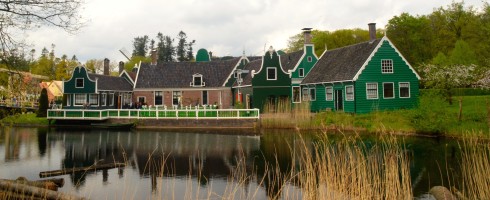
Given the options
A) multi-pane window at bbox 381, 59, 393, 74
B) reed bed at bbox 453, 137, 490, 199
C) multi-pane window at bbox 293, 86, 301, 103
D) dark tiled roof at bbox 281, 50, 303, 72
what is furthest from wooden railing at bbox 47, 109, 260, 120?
reed bed at bbox 453, 137, 490, 199

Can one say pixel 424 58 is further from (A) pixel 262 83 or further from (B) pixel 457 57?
(A) pixel 262 83

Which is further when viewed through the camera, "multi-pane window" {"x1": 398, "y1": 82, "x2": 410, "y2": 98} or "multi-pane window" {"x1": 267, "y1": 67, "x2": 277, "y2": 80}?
"multi-pane window" {"x1": 267, "y1": 67, "x2": 277, "y2": 80}

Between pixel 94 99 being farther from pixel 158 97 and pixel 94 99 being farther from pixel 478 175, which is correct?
pixel 478 175

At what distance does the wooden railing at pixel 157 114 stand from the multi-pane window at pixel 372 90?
861cm

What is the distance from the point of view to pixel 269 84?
36281mm

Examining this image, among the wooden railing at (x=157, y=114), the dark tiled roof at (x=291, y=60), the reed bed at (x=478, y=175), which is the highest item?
the dark tiled roof at (x=291, y=60)

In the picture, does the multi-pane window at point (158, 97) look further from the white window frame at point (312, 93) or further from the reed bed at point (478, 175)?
the reed bed at point (478, 175)

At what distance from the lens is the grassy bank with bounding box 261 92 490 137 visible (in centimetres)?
2138

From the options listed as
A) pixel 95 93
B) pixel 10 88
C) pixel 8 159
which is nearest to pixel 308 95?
pixel 95 93

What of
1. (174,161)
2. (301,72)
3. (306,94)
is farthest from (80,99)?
(174,161)

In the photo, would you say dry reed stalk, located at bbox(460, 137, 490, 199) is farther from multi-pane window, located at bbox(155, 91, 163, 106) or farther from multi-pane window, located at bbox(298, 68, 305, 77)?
multi-pane window, located at bbox(155, 91, 163, 106)

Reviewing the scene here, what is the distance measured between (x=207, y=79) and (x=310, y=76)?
500 inches

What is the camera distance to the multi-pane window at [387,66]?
30984 mm

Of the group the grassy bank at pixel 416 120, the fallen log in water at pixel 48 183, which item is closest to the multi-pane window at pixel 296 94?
the grassy bank at pixel 416 120
